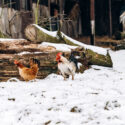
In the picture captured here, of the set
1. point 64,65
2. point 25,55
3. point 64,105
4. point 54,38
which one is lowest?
point 64,105

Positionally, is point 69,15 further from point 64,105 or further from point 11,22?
point 64,105

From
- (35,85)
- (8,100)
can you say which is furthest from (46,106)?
(35,85)

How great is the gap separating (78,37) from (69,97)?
44.7 ft

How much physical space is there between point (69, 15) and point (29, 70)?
1135 cm

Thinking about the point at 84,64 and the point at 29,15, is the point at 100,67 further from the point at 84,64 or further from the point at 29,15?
the point at 29,15

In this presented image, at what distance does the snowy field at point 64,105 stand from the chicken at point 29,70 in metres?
0.76

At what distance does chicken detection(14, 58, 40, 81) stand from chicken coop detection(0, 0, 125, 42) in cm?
479

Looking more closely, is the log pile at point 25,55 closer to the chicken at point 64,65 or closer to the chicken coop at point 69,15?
the chicken at point 64,65

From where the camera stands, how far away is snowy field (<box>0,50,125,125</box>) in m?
3.04

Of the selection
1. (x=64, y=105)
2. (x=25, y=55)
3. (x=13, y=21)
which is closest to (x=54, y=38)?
(x=25, y=55)

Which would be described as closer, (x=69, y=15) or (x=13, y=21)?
(x=13, y=21)

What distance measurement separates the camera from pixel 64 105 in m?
3.48

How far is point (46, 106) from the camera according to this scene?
3.50m

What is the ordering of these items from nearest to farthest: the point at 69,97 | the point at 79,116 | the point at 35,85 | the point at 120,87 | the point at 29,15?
the point at 79,116, the point at 69,97, the point at 120,87, the point at 35,85, the point at 29,15
